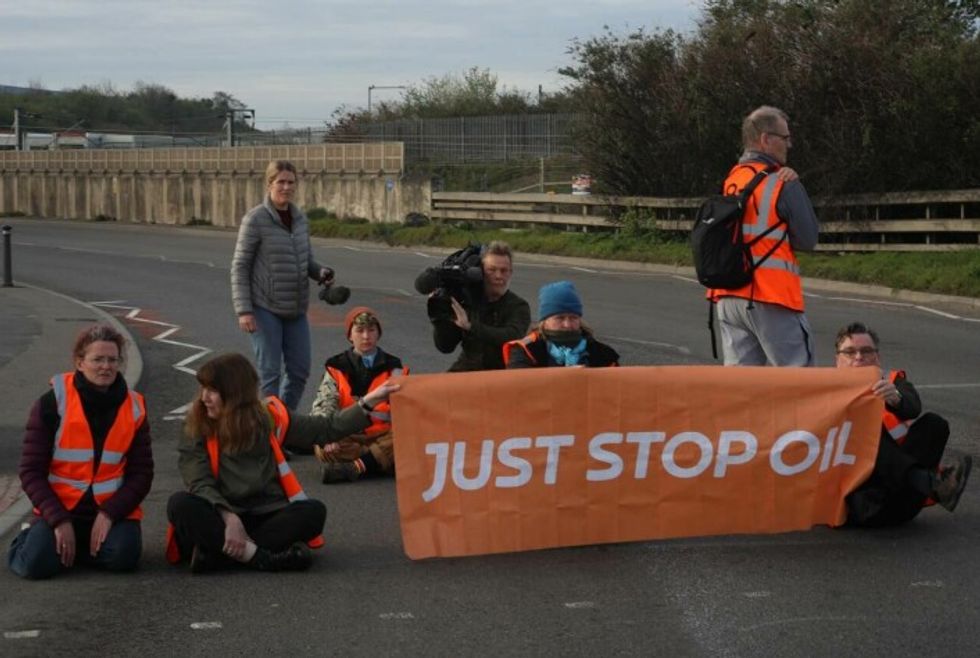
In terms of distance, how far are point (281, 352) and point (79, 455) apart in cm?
341

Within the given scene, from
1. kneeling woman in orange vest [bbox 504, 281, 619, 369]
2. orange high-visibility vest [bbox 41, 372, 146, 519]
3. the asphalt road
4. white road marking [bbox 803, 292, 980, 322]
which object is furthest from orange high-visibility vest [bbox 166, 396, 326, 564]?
white road marking [bbox 803, 292, 980, 322]

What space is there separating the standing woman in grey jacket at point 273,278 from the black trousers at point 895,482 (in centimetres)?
413

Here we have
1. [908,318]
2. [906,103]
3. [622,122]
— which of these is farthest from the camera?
[622,122]

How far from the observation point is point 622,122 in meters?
→ 35.3

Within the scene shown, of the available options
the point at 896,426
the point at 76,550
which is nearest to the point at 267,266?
the point at 76,550

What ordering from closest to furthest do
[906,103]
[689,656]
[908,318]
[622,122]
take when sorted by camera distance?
[689,656], [908,318], [906,103], [622,122]

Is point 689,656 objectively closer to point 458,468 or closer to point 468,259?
point 458,468

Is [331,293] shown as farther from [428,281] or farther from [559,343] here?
[559,343]

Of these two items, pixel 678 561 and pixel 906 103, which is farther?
pixel 906 103

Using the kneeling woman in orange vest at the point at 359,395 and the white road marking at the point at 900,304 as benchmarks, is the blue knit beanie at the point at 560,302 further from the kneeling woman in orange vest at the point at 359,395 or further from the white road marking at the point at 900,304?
the white road marking at the point at 900,304

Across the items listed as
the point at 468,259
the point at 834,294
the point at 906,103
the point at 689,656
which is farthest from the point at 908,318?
the point at 689,656

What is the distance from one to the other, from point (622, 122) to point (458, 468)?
28.6 m

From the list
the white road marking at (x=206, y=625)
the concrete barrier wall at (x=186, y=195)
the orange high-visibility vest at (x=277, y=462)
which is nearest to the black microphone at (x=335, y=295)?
the orange high-visibility vest at (x=277, y=462)

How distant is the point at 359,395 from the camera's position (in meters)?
9.94
